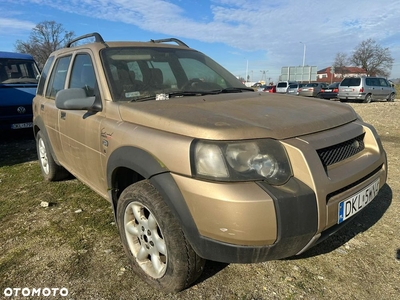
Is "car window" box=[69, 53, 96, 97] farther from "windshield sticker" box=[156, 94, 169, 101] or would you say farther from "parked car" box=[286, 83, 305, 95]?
"parked car" box=[286, 83, 305, 95]

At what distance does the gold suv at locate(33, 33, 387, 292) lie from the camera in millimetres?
1703

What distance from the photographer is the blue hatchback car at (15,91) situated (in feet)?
22.7

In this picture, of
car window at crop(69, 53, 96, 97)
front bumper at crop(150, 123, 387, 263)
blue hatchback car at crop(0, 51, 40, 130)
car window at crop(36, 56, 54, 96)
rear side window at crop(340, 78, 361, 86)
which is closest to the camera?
front bumper at crop(150, 123, 387, 263)

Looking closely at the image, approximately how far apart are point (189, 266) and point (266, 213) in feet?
2.18

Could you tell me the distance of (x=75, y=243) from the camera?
2.84 meters

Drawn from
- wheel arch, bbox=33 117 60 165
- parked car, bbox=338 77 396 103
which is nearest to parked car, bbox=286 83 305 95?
parked car, bbox=338 77 396 103

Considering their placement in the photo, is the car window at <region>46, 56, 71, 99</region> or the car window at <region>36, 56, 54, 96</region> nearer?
the car window at <region>46, 56, 71, 99</region>

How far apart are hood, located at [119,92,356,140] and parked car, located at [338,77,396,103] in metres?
17.1

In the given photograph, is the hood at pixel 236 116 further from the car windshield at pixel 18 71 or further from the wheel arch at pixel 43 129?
the car windshield at pixel 18 71

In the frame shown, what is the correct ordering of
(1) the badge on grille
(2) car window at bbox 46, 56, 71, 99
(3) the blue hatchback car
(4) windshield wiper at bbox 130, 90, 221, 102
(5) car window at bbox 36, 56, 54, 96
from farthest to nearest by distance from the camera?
(1) the badge on grille
(3) the blue hatchback car
(5) car window at bbox 36, 56, 54, 96
(2) car window at bbox 46, 56, 71, 99
(4) windshield wiper at bbox 130, 90, 221, 102

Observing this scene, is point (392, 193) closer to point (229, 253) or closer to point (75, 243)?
point (229, 253)

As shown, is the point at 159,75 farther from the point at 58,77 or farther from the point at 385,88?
the point at 385,88

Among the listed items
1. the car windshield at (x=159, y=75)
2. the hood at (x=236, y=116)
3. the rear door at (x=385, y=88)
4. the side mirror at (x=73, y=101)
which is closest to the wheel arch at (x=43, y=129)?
the side mirror at (x=73, y=101)

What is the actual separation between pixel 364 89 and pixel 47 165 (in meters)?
17.9
